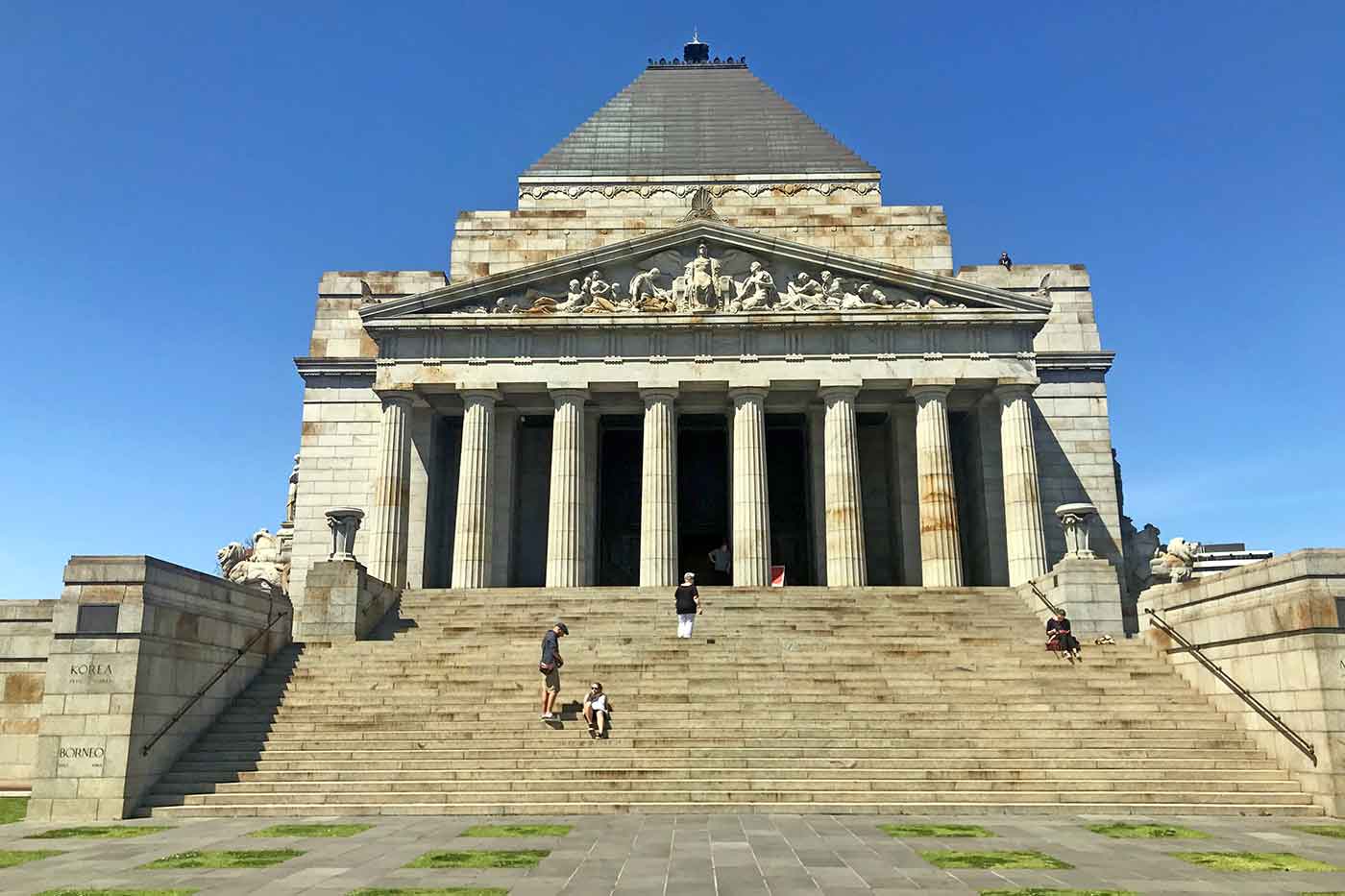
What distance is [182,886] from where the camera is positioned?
10.6 m

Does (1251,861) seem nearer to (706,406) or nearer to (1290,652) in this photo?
(1290,652)

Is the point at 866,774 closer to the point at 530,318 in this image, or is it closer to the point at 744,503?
the point at 744,503

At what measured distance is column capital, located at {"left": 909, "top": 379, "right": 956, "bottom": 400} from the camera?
36.0 metres

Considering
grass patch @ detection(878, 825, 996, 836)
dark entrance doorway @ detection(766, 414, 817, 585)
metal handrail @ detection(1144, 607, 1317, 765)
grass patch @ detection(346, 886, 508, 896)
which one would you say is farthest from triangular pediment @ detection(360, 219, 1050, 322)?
grass patch @ detection(346, 886, 508, 896)

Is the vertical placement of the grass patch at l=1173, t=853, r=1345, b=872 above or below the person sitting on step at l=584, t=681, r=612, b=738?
below

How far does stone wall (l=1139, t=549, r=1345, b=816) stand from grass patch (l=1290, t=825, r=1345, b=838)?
182 centimetres

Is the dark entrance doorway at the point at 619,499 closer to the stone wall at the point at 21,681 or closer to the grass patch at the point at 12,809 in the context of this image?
the stone wall at the point at 21,681

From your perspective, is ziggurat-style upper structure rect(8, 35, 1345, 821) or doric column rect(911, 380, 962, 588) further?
doric column rect(911, 380, 962, 588)

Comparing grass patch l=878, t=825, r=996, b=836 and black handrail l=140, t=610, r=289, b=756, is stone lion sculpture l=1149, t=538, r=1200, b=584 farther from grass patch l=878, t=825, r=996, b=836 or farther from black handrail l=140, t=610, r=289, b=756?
black handrail l=140, t=610, r=289, b=756

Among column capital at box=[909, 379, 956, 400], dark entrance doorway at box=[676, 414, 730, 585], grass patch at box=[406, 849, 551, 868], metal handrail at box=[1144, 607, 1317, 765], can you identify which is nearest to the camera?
grass patch at box=[406, 849, 551, 868]

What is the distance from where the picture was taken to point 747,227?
44.4 metres

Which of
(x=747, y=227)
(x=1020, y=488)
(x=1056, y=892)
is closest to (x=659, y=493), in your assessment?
(x=1020, y=488)

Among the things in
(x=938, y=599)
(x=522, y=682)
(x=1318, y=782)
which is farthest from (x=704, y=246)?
(x=1318, y=782)

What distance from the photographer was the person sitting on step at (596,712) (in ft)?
63.9
